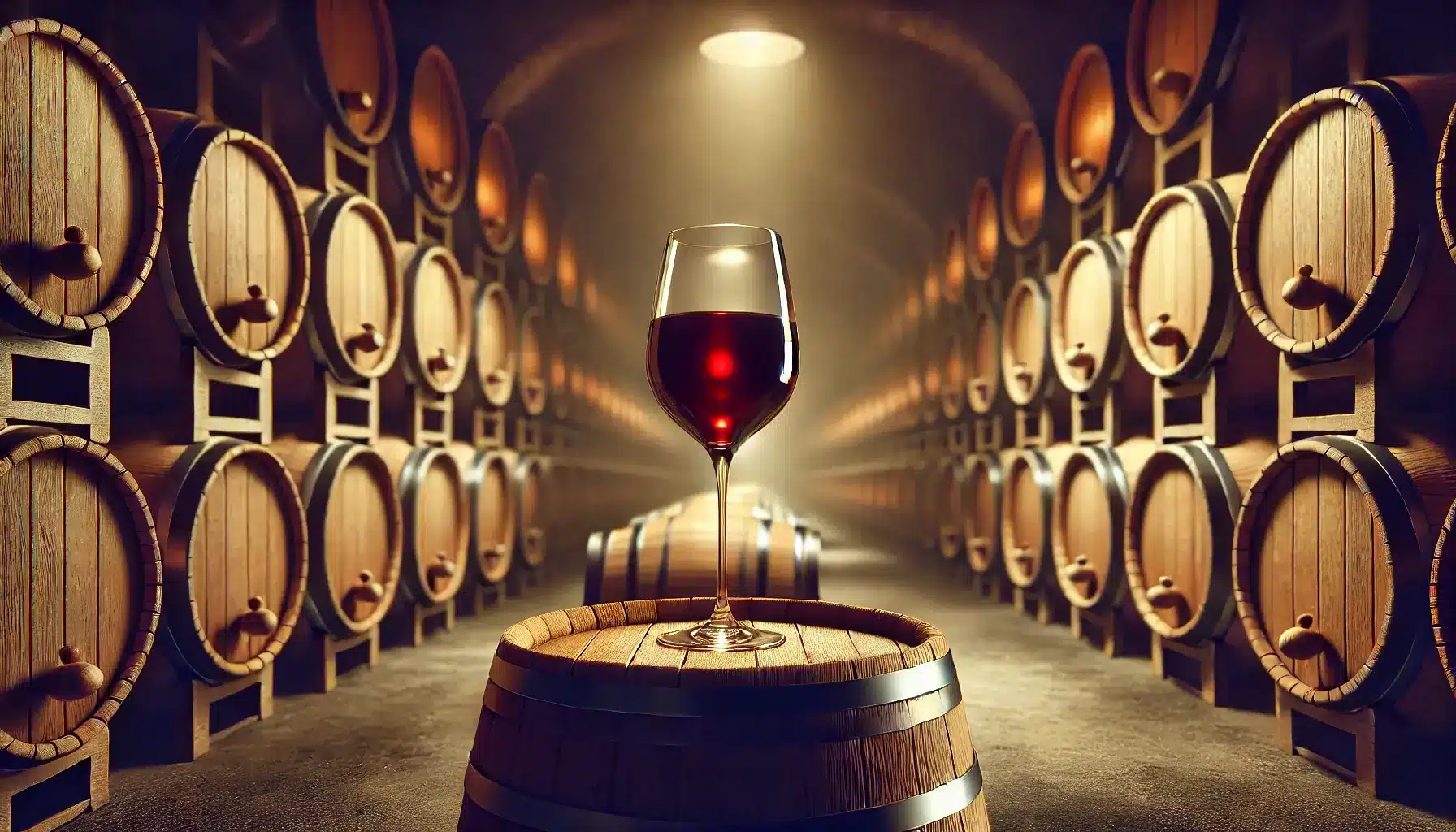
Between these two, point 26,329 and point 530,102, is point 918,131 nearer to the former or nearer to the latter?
point 530,102

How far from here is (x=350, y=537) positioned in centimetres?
396

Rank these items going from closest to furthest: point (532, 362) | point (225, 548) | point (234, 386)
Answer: point (225, 548) < point (234, 386) < point (532, 362)

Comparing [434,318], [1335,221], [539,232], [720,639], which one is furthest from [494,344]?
[720,639]

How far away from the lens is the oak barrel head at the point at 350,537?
145 inches

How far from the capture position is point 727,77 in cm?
834

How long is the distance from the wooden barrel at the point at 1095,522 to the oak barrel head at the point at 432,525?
314 centimetres

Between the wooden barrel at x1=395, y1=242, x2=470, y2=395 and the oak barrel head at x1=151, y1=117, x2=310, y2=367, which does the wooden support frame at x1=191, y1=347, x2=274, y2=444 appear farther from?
the wooden barrel at x1=395, y1=242, x2=470, y2=395

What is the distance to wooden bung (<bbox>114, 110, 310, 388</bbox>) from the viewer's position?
2.87m

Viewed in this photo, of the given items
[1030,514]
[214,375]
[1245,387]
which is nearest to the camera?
[214,375]

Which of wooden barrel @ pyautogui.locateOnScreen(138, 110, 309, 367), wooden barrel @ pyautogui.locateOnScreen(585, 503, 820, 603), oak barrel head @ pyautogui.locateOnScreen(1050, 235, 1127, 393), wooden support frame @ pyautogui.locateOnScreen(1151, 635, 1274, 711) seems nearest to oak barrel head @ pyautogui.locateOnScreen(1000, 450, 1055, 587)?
oak barrel head @ pyautogui.locateOnScreen(1050, 235, 1127, 393)

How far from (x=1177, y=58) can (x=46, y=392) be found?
14.3 feet

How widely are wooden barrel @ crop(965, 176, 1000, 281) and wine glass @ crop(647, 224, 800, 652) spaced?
626cm

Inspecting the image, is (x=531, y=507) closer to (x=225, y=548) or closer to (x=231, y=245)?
(x=225, y=548)

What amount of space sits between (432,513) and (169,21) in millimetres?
2542
